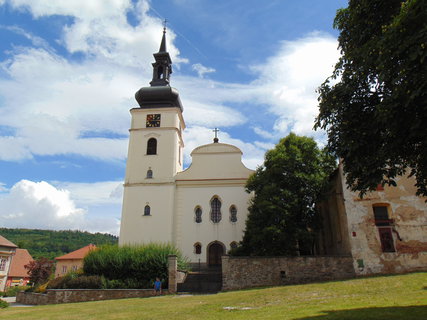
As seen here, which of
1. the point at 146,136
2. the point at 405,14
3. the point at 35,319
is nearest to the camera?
the point at 405,14

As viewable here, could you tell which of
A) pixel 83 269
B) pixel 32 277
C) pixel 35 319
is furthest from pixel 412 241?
pixel 32 277

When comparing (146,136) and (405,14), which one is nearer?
(405,14)

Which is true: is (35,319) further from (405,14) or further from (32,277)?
(32,277)

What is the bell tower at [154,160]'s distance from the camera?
1252 inches

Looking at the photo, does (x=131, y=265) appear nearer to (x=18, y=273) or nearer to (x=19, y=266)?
(x=18, y=273)

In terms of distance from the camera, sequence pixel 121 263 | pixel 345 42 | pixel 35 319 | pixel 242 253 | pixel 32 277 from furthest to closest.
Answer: pixel 32 277, pixel 242 253, pixel 121 263, pixel 35 319, pixel 345 42

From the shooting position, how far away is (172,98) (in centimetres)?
3581

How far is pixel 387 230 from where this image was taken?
808 inches

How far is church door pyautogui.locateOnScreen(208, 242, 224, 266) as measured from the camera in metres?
30.5

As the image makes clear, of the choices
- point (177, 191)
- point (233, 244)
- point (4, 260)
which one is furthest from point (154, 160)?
point (4, 260)

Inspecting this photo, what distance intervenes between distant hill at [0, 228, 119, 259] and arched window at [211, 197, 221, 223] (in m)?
73.4

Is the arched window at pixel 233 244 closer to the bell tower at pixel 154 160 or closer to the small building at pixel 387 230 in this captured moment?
the bell tower at pixel 154 160

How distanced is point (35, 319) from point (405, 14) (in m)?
15.5

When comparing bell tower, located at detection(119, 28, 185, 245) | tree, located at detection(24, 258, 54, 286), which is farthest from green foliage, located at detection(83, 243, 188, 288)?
tree, located at detection(24, 258, 54, 286)
